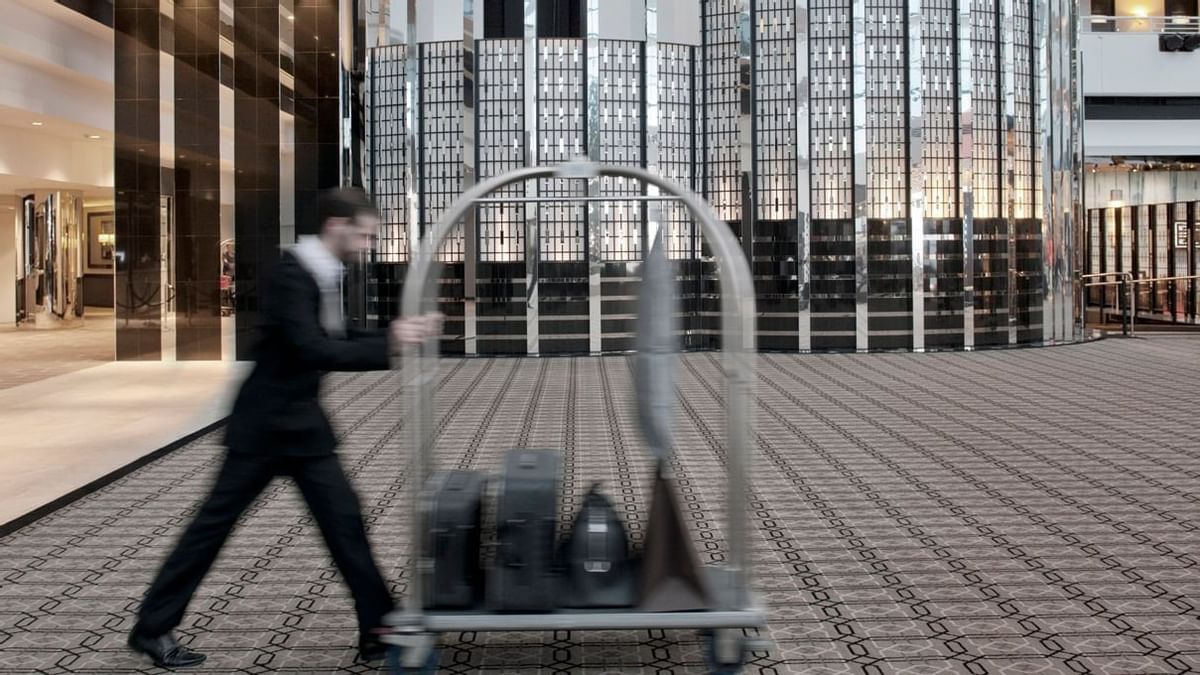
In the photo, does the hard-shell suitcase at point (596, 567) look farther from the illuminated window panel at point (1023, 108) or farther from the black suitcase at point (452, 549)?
the illuminated window panel at point (1023, 108)

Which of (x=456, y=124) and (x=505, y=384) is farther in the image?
(x=456, y=124)

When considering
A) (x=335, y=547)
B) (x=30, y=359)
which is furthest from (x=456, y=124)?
(x=335, y=547)

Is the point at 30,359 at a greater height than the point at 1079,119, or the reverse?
the point at 1079,119

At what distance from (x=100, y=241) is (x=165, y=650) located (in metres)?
38.2

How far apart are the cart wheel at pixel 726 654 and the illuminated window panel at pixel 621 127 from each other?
1230 centimetres

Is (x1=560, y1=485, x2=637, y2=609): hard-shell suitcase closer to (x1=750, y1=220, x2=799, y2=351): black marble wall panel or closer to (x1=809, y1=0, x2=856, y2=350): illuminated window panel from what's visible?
(x1=750, y1=220, x2=799, y2=351): black marble wall panel

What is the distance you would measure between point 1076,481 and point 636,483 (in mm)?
2749

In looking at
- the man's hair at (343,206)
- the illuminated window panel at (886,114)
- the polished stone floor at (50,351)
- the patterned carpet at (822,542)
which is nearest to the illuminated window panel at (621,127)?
the illuminated window panel at (886,114)

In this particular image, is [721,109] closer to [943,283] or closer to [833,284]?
[833,284]

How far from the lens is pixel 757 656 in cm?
418

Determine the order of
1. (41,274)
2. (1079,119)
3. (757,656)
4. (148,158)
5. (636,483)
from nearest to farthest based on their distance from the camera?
(757,656), (636,483), (148,158), (1079,119), (41,274)

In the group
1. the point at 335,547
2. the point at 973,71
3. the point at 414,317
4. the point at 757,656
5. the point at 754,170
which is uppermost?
the point at 973,71

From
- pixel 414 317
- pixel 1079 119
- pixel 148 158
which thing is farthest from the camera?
pixel 1079 119

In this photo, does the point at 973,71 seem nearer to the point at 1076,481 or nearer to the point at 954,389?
the point at 954,389
